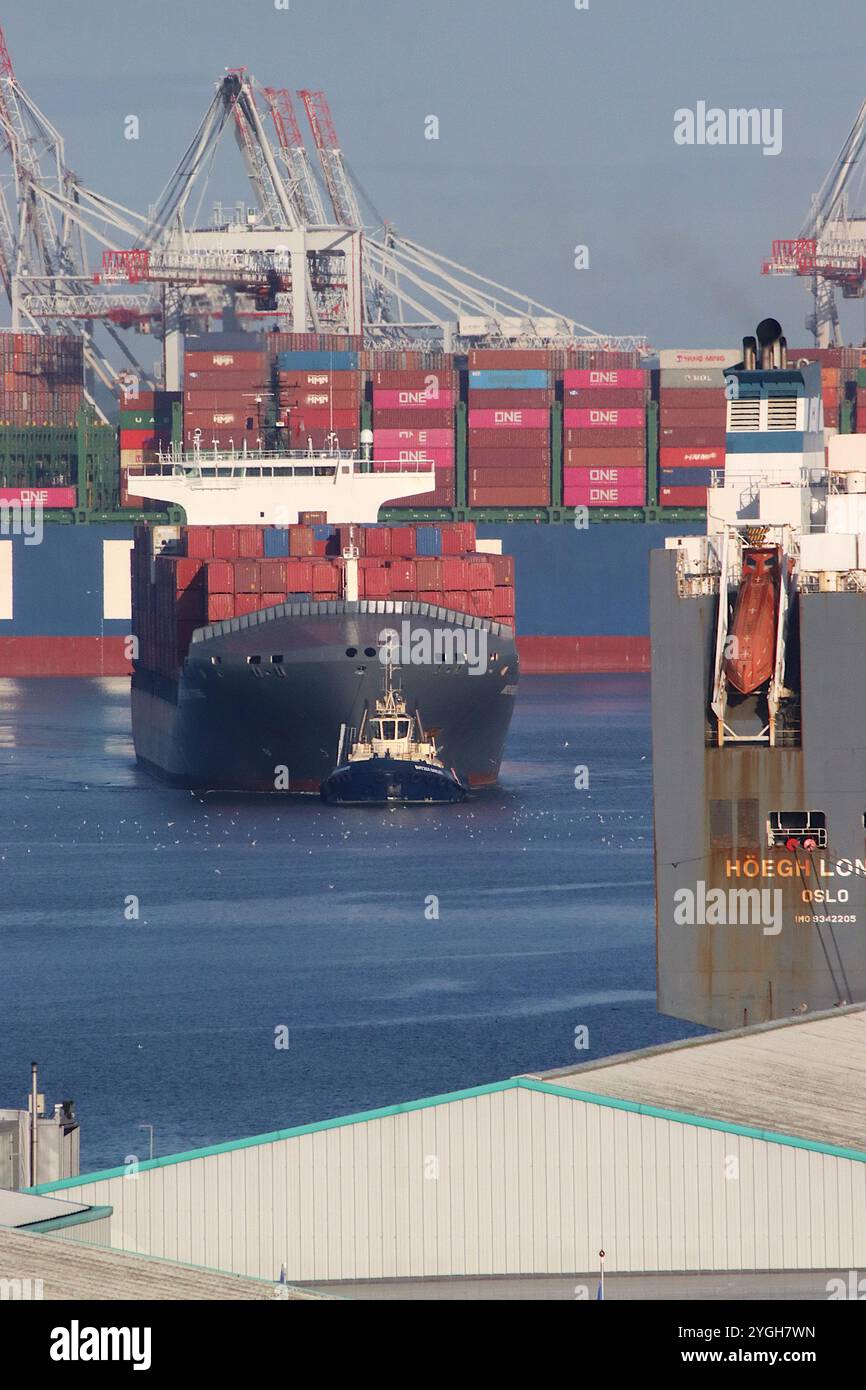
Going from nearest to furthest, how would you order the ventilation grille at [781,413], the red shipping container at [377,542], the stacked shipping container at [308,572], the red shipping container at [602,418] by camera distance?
the ventilation grille at [781,413] < the stacked shipping container at [308,572] < the red shipping container at [377,542] < the red shipping container at [602,418]

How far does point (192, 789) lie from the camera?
65812mm

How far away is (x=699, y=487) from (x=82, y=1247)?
3507 inches

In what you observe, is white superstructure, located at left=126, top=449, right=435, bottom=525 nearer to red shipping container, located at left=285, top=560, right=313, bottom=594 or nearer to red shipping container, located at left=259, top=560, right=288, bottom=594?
red shipping container, located at left=259, top=560, right=288, bottom=594

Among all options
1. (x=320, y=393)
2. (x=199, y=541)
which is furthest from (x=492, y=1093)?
(x=320, y=393)

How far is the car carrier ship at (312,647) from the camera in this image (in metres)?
59.4

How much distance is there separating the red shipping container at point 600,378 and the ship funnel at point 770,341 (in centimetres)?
7307

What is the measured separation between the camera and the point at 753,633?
80.0ft

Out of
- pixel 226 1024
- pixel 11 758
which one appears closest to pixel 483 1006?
pixel 226 1024

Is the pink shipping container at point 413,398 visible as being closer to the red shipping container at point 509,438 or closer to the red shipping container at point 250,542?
the red shipping container at point 509,438

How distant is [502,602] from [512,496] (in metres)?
38.6

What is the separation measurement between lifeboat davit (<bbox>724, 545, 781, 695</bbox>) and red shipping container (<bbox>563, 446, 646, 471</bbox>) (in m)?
78.3

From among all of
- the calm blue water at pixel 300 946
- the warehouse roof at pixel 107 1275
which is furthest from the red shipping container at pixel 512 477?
the warehouse roof at pixel 107 1275

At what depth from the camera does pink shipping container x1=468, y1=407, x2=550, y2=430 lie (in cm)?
10094
